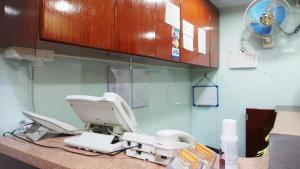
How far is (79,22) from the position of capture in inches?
38.7

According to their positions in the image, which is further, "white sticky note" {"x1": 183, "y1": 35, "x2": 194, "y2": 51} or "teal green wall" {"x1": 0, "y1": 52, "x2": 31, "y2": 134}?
"white sticky note" {"x1": 183, "y1": 35, "x2": 194, "y2": 51}

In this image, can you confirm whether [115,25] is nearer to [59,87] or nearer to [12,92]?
[59,87]

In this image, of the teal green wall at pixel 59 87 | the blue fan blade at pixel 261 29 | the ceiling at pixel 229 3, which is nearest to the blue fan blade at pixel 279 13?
the blue fan blade at pixel 261 29

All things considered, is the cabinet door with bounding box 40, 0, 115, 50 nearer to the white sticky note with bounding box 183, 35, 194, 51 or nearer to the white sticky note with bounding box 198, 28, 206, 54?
the white sticky note with bounding box 183, 35, 194, 51

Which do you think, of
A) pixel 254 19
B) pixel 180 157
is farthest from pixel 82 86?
pixel 254 19

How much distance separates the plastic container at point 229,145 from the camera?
2.16ft

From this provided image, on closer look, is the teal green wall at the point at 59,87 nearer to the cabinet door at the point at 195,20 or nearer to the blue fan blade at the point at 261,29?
the cabinet door at the point at 195,20

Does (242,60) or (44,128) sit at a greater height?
(242,60)

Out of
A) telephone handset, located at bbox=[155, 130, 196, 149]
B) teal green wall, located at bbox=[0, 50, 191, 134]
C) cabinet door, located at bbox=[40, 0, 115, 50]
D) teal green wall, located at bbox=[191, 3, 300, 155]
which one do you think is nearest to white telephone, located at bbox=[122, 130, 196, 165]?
telephone handset, located at bbox=[155, 130, 196, 149]

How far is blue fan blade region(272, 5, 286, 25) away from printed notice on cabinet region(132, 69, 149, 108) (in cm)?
137

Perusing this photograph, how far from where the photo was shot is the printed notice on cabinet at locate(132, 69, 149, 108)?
192 centimetres

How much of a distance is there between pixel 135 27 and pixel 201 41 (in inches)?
43.4

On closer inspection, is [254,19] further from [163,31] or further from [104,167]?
[104,167]

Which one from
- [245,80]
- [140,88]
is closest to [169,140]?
[140,88]
